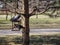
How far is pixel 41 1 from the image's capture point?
1023 cm

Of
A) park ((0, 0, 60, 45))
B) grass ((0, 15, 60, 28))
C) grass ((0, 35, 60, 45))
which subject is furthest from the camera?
grass ((0, 15, 60, 28))

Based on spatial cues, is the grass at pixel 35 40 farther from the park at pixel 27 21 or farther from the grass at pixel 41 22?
the grass at pixel 41 22

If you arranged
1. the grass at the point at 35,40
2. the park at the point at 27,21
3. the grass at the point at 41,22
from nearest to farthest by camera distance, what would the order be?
the park at the point at 27,21
the grass at the point at 35,40
the grass at the point at 41,22

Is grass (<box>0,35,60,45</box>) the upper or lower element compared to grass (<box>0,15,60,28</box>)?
lower

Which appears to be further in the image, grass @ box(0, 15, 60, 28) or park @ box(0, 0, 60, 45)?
grass @ box(0, 15, 60, 28)

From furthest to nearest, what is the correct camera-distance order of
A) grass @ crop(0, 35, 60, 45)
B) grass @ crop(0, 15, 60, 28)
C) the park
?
grass @ crop(0, 15, 60, 28)
grass @ crop(0, 35, 60, 45)
the park

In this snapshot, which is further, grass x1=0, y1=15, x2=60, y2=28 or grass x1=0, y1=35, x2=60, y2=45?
grass x1=0, y1=15, x2=60, y2=28

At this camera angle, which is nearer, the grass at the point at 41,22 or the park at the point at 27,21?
the park at the point at 27,21

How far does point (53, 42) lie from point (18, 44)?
1693 millimetres

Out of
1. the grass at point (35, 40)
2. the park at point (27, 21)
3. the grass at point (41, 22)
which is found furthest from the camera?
the grass at point (41, 22)

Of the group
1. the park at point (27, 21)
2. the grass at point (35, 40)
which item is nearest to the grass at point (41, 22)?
the park at point (27, 21)

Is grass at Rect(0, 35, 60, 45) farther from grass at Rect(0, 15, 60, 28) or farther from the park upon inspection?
grass at Rect(0, 15, 60, 28)

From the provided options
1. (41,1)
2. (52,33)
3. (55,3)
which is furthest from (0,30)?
(55,3)

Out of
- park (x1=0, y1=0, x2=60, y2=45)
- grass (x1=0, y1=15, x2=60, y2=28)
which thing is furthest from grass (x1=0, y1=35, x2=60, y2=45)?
grass (x1=0, y1=15, x2=60, y2=28)
